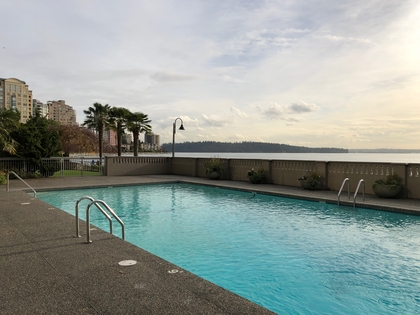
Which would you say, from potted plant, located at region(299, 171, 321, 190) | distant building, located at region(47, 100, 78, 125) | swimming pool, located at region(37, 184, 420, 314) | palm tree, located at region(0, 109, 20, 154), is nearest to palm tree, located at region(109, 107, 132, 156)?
palm tree, located at region(0, 109, 20, 154)

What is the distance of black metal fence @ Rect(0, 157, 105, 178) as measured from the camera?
62.3 feet

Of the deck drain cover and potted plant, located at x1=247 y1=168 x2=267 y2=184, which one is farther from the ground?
potted plant, located at x1=247 y1=168 x2=267 y2=184

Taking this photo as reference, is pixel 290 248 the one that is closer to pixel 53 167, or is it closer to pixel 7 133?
pixel 7 133

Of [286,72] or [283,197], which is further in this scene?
[286,72]

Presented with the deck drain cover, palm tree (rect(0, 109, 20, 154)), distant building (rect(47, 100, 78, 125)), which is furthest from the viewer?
distant building (rect(47, 100, 78, 125))

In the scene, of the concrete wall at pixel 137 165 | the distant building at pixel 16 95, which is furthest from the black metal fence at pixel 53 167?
the distant building at pixel 16 95

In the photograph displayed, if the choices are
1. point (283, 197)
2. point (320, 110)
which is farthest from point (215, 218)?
point (320, 110)

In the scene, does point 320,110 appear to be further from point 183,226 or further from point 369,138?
point 183,226

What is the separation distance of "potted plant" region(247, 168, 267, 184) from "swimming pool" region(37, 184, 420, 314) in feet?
12.3

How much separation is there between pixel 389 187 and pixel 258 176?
613 cm

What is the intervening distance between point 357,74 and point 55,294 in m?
19.2

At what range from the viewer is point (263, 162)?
16.9 metres

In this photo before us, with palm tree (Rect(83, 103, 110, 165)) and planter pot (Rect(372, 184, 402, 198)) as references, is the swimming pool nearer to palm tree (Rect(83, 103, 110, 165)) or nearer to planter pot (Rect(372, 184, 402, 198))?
planter pot (Rect(372, 184, 402, 198))

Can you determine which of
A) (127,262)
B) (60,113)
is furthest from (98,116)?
(60,113)
